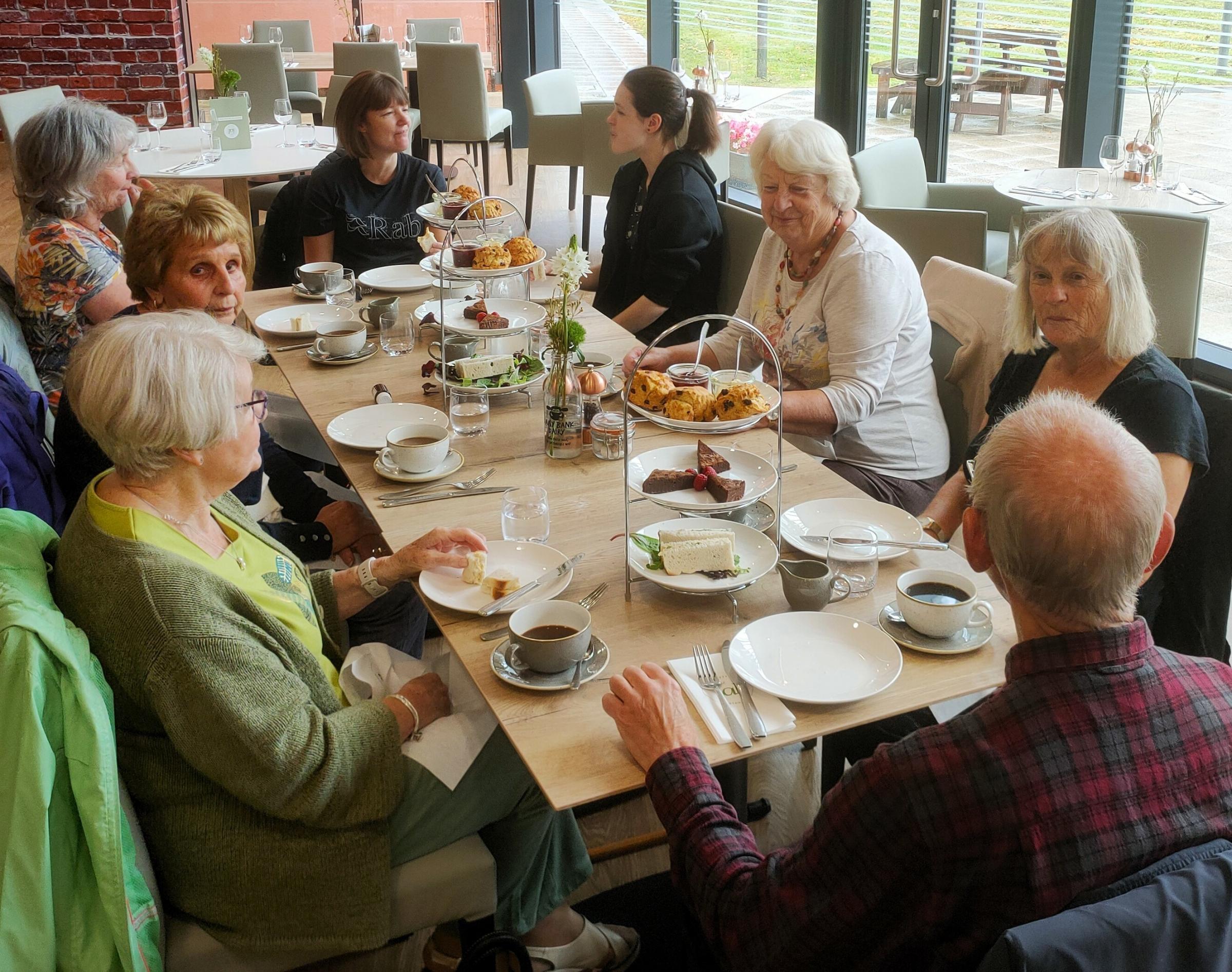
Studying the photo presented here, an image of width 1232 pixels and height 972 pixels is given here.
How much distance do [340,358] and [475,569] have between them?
50.0 inches

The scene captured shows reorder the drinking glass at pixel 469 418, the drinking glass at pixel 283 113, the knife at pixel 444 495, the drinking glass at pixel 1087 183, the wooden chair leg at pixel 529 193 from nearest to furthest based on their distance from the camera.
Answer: the knife at pixel 444 495 → the drinking glass at pixel 469 418 → the drinking glass at pixel 1087 183 → the drinking glass at pixel 283 113 → the wooden chair leg at pixel 529 193

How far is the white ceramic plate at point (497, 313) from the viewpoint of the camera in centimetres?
260

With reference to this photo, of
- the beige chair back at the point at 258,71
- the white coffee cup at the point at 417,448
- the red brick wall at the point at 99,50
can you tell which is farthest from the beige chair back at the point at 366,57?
the white coffee cup at the point at 417,448

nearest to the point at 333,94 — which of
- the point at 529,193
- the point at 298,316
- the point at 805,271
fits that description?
the point at 529,193

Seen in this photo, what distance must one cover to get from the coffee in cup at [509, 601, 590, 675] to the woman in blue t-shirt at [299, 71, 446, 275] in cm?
264

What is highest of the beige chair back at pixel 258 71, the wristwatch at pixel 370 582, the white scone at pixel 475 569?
the beige chair back at pixel 258 71

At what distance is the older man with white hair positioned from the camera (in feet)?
3.40

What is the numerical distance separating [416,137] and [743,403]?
22.7ft

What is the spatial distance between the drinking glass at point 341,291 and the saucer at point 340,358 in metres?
0.40

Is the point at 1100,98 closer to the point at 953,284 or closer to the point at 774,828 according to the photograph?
the point at 953,284

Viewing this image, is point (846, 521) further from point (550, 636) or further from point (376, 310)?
point (376, 310)

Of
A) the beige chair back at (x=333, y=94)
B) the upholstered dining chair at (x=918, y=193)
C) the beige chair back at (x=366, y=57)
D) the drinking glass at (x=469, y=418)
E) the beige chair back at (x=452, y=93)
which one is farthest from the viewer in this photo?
the beige chair back at (x=366, y=57)

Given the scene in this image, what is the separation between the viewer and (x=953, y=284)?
108 inches

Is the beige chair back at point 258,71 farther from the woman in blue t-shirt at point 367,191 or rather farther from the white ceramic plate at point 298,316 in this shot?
the white ceramic plate at point 298,316
